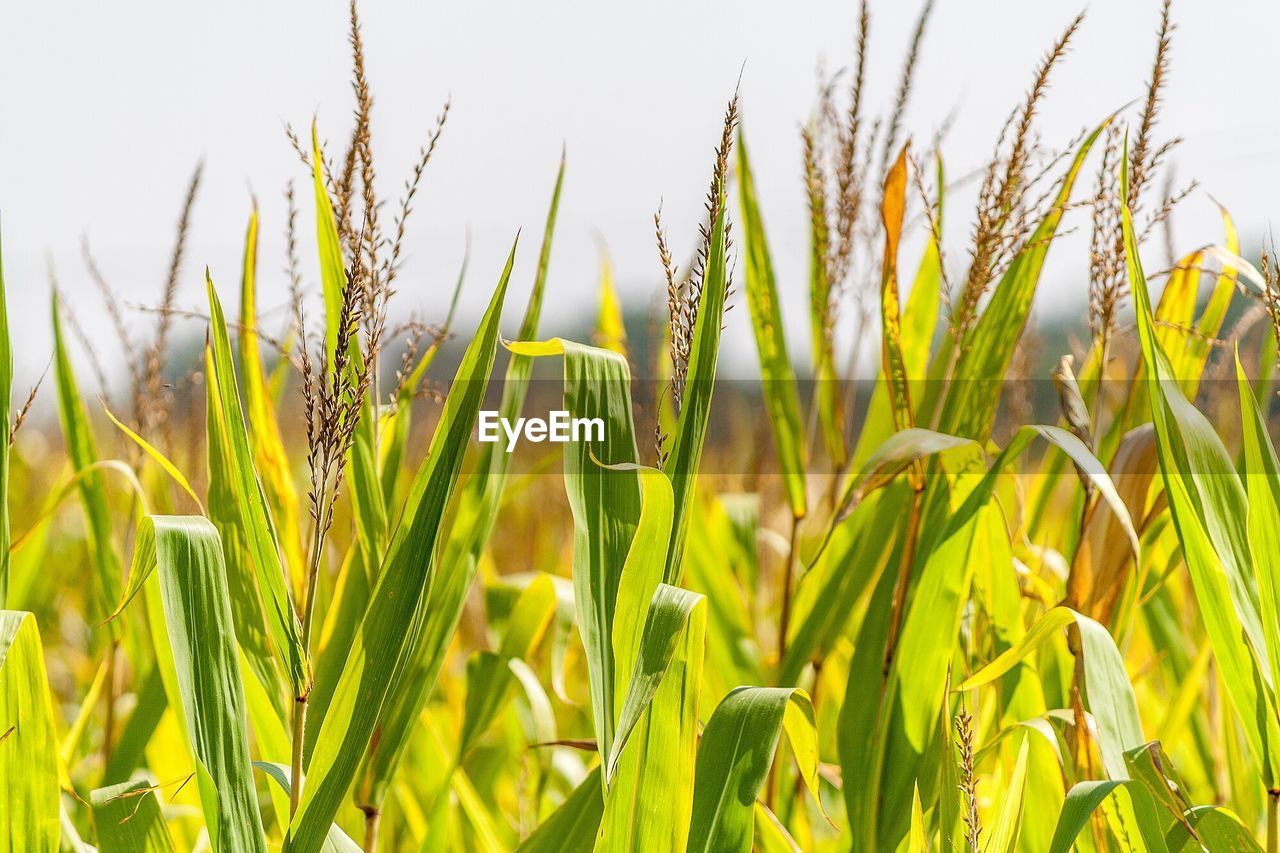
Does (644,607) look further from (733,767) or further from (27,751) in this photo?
(27,751)

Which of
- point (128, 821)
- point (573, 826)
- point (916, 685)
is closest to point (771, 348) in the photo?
point (916, 685)

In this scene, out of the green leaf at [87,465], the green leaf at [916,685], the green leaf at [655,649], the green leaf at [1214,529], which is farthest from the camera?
the green leaf at [87,465]

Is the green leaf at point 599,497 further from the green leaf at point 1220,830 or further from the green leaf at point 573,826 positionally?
the green leaf at point 1220,830

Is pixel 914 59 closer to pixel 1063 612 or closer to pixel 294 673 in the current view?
pixel 1063 612

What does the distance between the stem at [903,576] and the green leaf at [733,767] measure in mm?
180

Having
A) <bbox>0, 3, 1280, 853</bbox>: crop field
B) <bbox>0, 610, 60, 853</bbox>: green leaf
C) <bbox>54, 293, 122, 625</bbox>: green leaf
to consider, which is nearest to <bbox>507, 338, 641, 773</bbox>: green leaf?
<bbox>0, 3, 1280, 853</bbox>: crop field

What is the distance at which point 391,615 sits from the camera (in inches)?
15.8

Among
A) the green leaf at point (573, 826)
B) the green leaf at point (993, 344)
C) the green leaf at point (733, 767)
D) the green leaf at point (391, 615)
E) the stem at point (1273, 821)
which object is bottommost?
the green leaf at point (573, 826)

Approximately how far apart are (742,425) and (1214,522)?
154 cm

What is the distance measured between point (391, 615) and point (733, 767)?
0.18 metres

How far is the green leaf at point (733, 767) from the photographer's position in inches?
16.7

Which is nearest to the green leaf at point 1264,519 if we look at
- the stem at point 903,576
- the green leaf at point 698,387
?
the stem at point 903,576

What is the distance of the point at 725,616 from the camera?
828 mm

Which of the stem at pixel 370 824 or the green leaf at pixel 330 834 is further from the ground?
the green leaf at pixel 330 834
